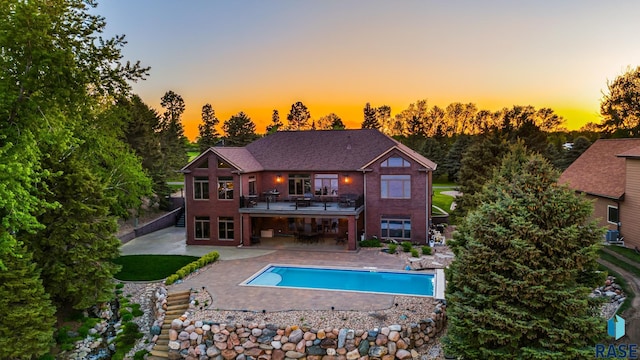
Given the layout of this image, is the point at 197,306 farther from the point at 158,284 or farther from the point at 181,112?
the point at 181,112

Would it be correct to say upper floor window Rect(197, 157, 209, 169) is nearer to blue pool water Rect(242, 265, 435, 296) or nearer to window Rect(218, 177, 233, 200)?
window Rect(218, 177, 233, 200)

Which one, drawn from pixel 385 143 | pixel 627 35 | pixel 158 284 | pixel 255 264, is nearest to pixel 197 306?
pixel 158 284

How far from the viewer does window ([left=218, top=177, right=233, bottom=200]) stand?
23.9 m

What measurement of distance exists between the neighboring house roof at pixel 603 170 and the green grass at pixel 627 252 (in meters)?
2.90

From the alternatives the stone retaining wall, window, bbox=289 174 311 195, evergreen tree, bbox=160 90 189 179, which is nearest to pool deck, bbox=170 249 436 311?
the stone retaining wall

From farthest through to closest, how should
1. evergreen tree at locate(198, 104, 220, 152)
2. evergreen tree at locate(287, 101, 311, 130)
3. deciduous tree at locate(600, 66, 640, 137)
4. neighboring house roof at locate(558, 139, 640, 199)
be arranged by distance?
evergreen tree at locate(287, 101, 311, 130), evergreen tree at locate(198, 104, 220, 152), deciduous tree at locate(600, 66, 640, 137), neighboring house roof at locate(558, 139, 640, 199)

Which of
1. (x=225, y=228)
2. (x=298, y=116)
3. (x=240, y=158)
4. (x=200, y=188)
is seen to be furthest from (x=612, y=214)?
(x=298, y=116)

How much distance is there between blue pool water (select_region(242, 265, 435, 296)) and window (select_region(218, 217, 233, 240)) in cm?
619

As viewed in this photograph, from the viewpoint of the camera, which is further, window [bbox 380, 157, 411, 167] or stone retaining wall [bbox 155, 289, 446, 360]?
window [bbox 380, 157, 411, 167]

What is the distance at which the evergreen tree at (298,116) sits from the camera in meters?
69.5

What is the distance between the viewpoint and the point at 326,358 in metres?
11.5

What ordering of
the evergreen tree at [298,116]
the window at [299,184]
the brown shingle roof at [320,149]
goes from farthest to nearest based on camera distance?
1. the evergreen tree at [298,116]
2. the window at [299,184]
3. the brown shingle roof at [320,149]

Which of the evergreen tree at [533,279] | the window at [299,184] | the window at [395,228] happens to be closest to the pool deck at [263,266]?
the window at [395,228]

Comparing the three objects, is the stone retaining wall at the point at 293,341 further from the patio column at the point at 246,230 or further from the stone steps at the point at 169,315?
the patio column at the point at 246,230
